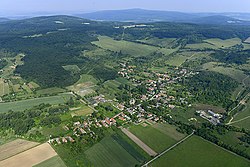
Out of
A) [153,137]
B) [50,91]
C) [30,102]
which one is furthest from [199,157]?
[50,91]

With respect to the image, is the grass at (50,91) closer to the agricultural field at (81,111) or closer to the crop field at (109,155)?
the agricultural field at (81,111)

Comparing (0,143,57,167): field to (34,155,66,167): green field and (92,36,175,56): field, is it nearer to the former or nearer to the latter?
(34,155,66,167): green field

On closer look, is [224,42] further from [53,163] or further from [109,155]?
[53,163]

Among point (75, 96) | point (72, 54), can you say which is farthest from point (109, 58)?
point (75, 96)

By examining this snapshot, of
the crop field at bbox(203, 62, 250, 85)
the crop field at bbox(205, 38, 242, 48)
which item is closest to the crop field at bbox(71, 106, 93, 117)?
the crop field at bbox(203, 62, 250, 85)

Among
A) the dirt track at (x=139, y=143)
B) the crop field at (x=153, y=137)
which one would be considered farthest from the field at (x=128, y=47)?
the dirt track at (x=139, y=143)
